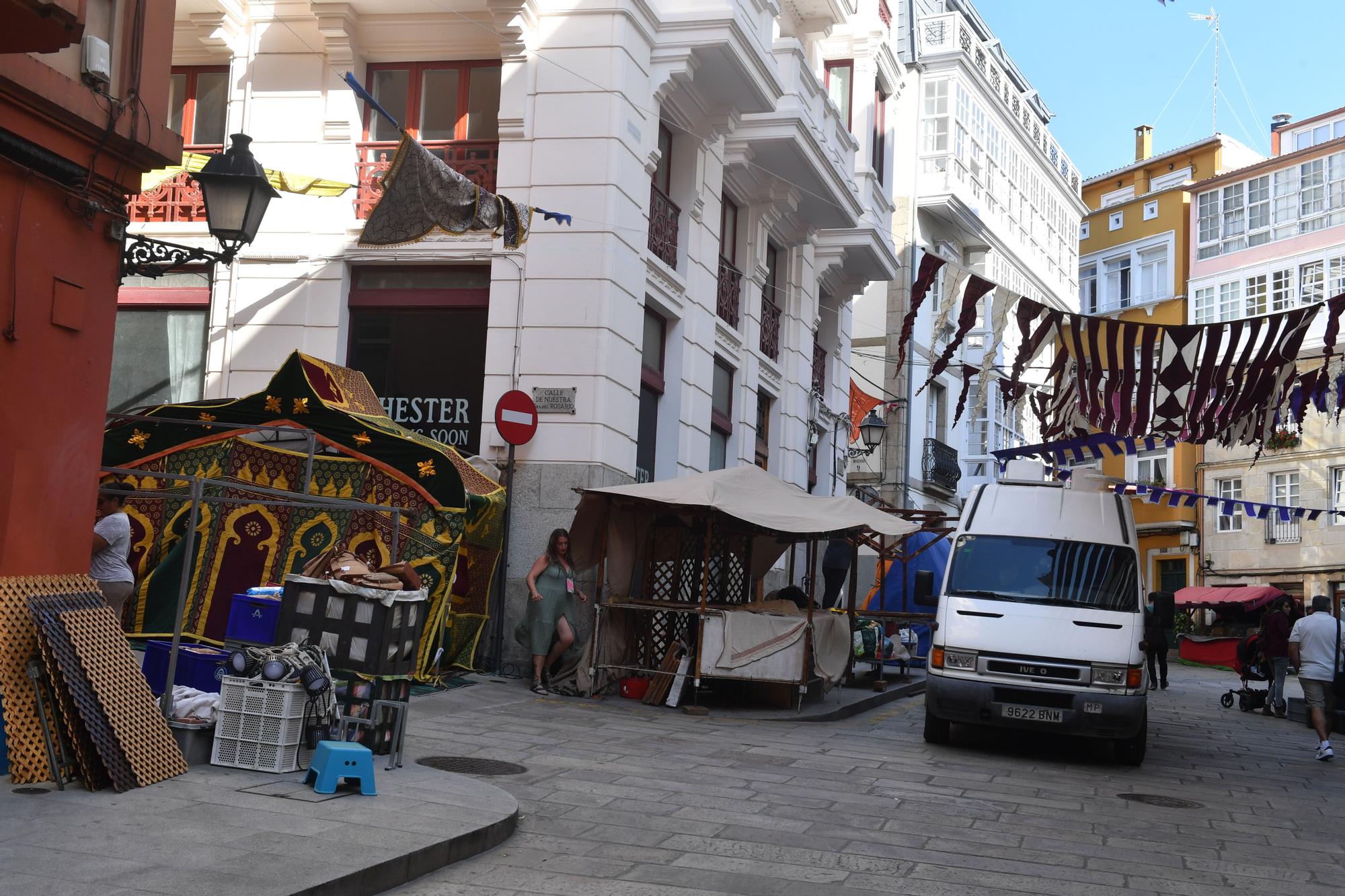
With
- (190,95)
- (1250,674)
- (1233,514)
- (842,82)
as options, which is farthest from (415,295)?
(1233,514)

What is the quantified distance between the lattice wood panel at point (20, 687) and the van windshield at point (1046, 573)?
8289 mm

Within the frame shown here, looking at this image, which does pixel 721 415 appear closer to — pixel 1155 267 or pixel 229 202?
pixel 229 202

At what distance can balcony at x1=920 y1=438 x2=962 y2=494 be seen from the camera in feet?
120

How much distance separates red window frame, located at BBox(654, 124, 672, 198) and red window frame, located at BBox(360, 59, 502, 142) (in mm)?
2959

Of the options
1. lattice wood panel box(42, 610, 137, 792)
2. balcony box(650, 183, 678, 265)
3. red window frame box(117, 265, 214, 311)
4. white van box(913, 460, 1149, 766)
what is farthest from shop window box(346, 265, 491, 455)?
lattice wood panel box(42, 610, 137, 792)

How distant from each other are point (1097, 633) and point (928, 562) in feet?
36.6

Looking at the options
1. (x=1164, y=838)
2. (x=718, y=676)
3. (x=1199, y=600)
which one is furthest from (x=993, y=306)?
(x=1199, y=600)

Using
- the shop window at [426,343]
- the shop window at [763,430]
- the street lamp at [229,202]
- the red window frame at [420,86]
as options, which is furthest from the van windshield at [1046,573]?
the shop window at [763,430]

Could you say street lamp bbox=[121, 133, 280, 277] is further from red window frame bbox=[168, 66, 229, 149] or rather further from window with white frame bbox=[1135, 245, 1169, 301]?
window with white frame bbox=[1135, 245, 1169, 301]

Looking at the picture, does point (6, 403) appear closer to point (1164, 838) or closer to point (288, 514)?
point (288, 514)

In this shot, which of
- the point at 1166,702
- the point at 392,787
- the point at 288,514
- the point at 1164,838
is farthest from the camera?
the point at 1166,702

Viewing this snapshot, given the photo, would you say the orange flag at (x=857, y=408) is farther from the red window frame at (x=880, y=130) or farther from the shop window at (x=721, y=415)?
the shop window at (x=721, y=415)

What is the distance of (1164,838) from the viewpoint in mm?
8430

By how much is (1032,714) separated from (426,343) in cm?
877
